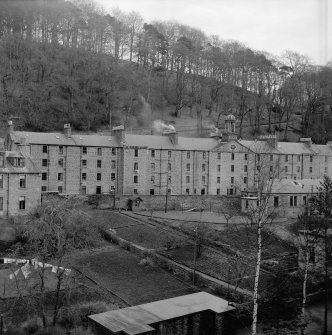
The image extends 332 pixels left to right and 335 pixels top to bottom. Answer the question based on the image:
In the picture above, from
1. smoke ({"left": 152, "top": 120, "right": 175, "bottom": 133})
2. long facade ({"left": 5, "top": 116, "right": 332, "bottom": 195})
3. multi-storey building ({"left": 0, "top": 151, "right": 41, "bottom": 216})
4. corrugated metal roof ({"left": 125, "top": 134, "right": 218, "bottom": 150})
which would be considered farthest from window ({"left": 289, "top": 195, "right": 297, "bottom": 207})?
multi-storey building ({"left": 0, "top": 151, "right": 41, "bottom": 216})

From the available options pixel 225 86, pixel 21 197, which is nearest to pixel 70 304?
pixel 21 197

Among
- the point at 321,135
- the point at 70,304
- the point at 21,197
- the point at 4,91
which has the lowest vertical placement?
the point at 70,304

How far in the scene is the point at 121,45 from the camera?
299 ft

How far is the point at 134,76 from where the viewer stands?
83875 mm

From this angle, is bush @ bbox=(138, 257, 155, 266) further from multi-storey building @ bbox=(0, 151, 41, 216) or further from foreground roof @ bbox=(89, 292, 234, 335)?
multi-storey building @ bbox=(0, 151, 41, 216)

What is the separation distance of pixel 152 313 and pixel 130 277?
342 inches

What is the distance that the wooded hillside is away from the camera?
70.1m

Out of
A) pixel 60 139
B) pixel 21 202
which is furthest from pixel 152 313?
pixel 60 139

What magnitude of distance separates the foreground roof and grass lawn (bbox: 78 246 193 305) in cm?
360

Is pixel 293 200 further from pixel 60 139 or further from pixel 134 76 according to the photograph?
pixel 134 76

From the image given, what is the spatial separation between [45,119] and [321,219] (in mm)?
→ 49523

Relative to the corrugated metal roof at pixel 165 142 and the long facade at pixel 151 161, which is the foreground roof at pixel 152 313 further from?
the corrugated metal roof at pixel 165 142

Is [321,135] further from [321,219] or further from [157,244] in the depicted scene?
[321,219]

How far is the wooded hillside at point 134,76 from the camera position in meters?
70.1
